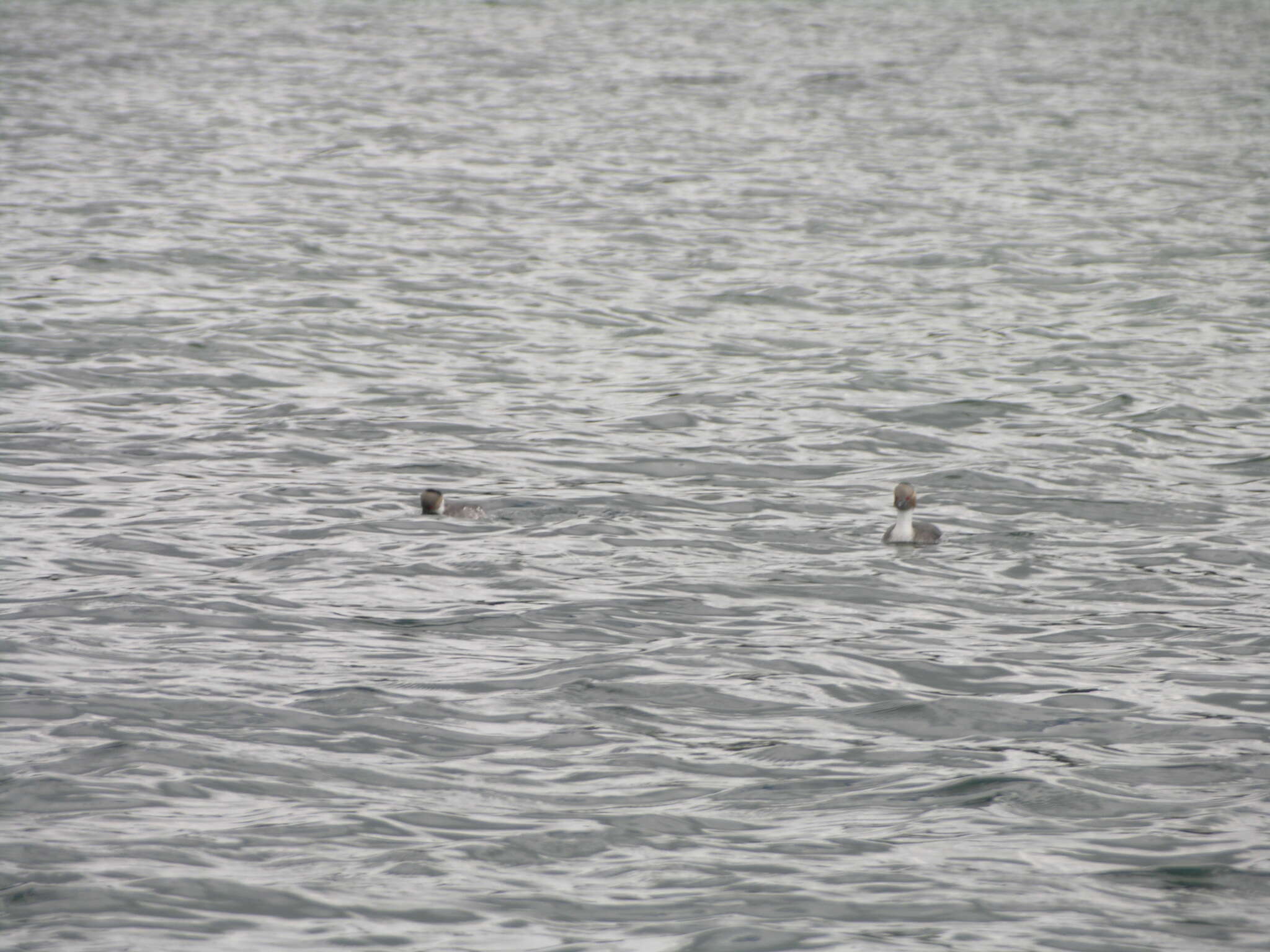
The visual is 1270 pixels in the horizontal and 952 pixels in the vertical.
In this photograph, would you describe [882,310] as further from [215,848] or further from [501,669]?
[215,848]

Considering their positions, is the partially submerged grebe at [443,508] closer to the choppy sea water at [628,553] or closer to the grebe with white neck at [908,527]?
the choppy sea water at [628,553]

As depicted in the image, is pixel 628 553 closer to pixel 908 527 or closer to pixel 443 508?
pixel 443 508

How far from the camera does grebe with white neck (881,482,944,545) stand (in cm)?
1478

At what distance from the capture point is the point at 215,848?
365 inches

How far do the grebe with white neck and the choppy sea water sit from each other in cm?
19

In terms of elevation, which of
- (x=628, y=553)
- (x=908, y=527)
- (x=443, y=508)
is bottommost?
(x=628, y=553)

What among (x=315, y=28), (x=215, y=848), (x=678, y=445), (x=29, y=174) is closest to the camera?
(x=215, y=848)

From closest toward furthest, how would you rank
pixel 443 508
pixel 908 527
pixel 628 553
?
pixel 628 553 → pixel 908 527 → pixel 443 508

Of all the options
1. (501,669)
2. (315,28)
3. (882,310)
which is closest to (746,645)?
(501,669)

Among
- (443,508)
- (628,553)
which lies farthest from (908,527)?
(443,508)

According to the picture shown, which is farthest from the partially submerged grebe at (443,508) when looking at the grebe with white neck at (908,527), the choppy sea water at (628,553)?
the grebe with white neck at (908,527)

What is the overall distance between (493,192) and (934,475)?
1746cm

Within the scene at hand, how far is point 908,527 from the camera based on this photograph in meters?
14.8

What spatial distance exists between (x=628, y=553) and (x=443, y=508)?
5.87 ft
